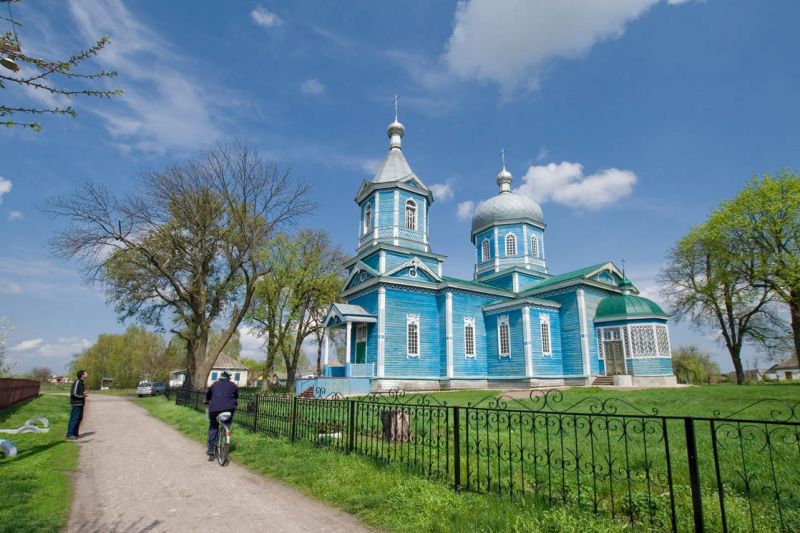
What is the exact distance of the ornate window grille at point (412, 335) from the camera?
23.1m

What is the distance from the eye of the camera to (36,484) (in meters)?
6.21

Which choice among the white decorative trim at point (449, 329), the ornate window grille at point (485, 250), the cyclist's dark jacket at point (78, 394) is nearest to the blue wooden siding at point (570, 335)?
the white decorative trim at point (449, 329)

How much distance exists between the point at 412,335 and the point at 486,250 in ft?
36.8

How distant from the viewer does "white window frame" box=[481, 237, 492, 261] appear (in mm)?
31422

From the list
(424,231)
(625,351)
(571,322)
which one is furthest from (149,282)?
(625,351)

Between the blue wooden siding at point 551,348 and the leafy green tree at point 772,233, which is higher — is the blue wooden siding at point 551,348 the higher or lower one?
the lower one

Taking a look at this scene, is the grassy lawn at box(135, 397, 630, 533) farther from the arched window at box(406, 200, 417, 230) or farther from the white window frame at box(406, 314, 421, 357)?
the arched window at box(406, 200, 417, 230)

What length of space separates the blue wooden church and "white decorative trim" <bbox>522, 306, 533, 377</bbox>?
2.1 inches

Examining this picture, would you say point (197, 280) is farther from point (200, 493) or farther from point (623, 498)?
point (623, 498)

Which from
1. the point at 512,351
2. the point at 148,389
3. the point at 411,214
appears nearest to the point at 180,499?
the point at 512,351

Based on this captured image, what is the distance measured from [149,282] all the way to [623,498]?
27.7 meters

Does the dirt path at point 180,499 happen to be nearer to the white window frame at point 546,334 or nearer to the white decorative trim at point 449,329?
the white decorative trim at point 449,329

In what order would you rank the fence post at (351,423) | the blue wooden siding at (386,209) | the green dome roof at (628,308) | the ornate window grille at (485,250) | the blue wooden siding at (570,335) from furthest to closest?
the ornate window grille at (485,250) → the blue wooden siding at (386,209) → the blue wooden siding at (570,335) → the green dome roof at (628,308) → the fence post at (351,423)

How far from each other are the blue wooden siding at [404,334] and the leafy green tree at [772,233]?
17.6 meters
